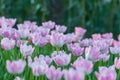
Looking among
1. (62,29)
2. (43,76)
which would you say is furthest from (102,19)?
(43,76)

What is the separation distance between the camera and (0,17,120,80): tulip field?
1.66m

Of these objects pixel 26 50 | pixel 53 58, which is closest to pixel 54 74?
pixel 53 58

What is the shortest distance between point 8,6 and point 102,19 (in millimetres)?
1221

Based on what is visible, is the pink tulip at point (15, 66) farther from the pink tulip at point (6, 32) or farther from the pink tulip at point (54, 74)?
the pink tulip at point (6, 32)

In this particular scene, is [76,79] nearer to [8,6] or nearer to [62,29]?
[62,29]

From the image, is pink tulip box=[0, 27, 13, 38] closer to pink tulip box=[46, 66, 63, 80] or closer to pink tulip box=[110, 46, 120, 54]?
pink tulip box=[110, 46, 120, 54]

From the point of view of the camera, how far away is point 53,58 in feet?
6.28

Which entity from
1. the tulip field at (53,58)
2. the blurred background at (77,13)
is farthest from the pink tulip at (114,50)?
the blurred background at (77,13)

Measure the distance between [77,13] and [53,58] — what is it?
152 inches

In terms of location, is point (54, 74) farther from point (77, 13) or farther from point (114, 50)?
point (77, 13)

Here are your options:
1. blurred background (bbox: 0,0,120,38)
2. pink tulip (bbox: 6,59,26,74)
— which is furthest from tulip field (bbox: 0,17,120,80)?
blurred background (bbox: 0,0,120,38)

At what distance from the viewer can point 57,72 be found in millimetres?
1634

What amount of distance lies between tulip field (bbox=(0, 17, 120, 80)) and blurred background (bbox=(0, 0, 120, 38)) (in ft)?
9.53

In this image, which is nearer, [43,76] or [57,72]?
[57,72]
